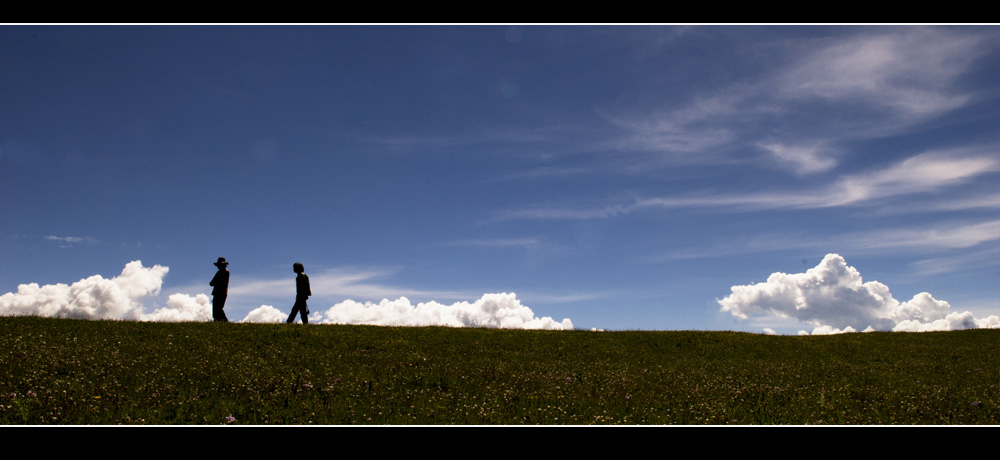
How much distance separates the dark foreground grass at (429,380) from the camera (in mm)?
10320

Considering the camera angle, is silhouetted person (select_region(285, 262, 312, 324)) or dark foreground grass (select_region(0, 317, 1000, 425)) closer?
dark foreground grass (select_region(0, 317, 1000, 425))

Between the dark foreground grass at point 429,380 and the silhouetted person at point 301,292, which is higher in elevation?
the silhouetted person at point 301,292

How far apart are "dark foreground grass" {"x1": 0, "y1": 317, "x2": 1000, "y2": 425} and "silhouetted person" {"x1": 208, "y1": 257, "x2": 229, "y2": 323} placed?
1967mm

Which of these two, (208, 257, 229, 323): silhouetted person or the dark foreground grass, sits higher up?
(208, 257, 229, 323): silhouetted person

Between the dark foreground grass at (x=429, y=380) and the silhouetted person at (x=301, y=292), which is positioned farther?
the silhouetted person at (x=301, y=292)

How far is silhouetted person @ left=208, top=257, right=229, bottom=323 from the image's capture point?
70.5ft

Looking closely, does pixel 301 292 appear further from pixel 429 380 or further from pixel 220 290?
pixel 429 380

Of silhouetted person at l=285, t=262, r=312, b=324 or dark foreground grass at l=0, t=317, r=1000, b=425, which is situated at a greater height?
silhouetted person at l=285, t=262, r=312, b=324

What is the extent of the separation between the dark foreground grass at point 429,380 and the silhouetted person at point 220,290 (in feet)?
6.45

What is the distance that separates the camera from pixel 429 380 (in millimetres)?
13781
